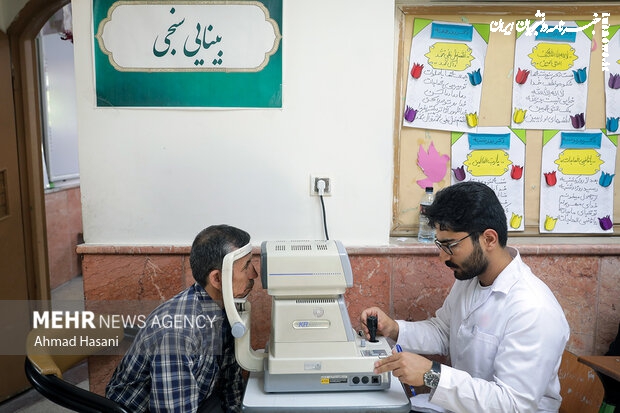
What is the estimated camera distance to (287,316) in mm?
1597

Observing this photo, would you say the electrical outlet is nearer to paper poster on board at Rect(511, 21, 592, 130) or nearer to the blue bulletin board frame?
the blue bulletin board frame

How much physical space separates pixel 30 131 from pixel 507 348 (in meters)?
2.88

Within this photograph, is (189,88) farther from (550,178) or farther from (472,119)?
(550,178)

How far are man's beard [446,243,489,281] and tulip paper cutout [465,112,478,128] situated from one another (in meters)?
0.80

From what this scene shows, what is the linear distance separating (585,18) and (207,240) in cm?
187

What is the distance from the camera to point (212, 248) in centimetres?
170

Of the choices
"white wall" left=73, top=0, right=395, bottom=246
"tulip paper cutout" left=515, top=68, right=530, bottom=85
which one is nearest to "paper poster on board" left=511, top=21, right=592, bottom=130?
"tulip paper cutout" left=515, top=68, right=530, bottom=85

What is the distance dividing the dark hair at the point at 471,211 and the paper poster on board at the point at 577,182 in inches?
32.8

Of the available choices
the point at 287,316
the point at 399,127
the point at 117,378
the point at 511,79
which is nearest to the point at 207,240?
the point at 287,316

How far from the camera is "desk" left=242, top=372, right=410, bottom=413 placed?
1523mm

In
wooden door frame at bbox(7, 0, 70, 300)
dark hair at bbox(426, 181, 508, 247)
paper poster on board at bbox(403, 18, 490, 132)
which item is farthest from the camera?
wooden door frame at bbox(7, 0, 70, 300)

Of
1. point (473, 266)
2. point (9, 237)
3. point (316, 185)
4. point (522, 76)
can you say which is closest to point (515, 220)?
point (522, 76)

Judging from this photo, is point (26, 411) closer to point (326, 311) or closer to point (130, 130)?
point (130, 130)

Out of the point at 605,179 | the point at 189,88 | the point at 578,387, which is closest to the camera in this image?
the point at 578,387
